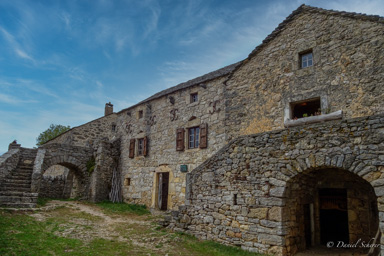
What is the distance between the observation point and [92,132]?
1991 cm

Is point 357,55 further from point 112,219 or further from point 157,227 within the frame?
point 112,219

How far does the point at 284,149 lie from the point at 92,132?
16.7 meters

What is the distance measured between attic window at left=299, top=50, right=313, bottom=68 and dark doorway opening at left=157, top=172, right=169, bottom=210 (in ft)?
29.1

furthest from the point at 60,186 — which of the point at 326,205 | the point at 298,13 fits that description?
the point at 298,13

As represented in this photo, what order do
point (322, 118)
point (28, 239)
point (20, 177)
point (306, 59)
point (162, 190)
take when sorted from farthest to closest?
point (162, 190) → point (20, 177) → point (306, 59) → point (322, 118) → point (28, 239)

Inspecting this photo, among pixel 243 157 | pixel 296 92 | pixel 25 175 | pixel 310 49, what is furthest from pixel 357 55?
pixel 25 175

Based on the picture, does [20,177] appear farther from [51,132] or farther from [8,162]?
[51,132]

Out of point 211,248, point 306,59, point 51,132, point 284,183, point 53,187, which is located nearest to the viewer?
point 284,183

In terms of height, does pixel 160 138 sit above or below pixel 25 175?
above

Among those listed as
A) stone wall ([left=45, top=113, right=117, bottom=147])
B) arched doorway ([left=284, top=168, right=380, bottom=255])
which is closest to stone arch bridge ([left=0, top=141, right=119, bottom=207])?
stone wall ([left=45, top=113, right=117, bottom=147])

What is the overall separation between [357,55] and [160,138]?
10253 millimetres

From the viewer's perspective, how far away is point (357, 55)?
8.27m

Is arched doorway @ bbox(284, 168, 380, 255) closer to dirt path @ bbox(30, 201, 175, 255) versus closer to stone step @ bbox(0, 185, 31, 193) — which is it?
dirt path @ bbox(30, 201, 175, 255)

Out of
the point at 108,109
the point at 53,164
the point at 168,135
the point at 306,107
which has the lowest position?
the point at 53,164
